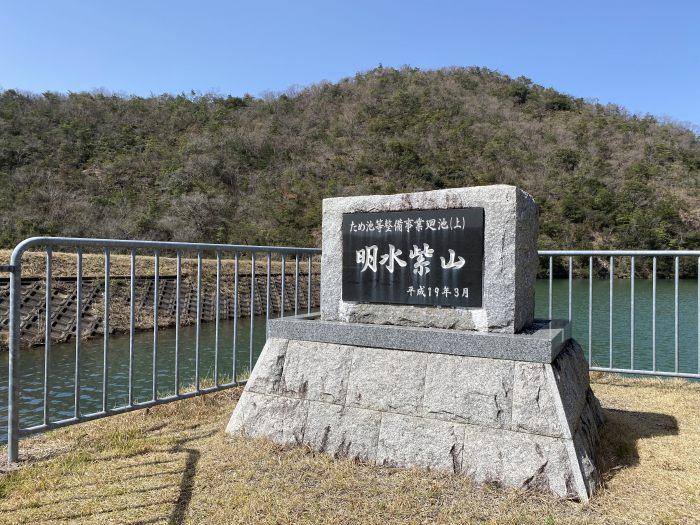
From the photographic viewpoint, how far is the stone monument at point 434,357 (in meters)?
2.32

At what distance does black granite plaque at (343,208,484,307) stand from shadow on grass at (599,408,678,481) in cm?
111

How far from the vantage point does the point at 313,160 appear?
122 ft

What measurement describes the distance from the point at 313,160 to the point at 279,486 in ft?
119

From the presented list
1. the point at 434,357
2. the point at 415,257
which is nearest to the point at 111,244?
the point at 415,257

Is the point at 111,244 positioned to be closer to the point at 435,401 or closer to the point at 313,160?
the point at 435,401

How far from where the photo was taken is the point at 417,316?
287 centimetres

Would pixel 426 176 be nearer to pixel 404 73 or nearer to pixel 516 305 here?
pixel 404 73

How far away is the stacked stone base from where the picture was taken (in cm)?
224

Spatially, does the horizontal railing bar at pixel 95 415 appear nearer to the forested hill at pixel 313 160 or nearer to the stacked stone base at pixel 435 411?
the stacked stone base at pixel 435 411

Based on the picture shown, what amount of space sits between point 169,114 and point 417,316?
43.8m

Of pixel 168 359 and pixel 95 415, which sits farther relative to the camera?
pixel 168 359

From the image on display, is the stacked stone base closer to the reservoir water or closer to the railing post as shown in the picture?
the railing post

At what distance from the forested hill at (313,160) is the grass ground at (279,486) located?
2044 centimetres

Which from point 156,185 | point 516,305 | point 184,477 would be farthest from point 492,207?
point 156,185
